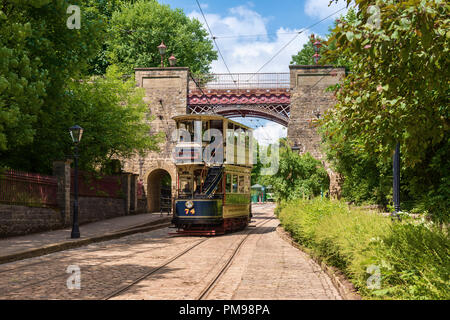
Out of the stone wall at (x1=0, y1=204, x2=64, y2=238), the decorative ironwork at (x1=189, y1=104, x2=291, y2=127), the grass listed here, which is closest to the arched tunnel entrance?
the decorative ironwork at (x1=189, y1=104, x2=291, y2=127)

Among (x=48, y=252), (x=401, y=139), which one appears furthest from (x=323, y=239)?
(x=48, y=252)

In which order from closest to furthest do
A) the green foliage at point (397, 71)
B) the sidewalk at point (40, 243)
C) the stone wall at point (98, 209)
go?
the green foliage at point (397, 71) < the sidewalk at point (40, 243) < the stone wall at point (98, 209)

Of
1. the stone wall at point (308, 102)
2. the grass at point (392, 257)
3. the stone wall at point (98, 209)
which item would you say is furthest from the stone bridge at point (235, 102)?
the grass at point (392, 257)

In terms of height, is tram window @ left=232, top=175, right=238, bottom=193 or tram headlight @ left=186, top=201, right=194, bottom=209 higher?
tram window @ left=232, top=175, right=238, bottom=193

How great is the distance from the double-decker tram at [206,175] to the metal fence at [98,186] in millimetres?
6240

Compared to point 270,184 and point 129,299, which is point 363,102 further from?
point 270,184

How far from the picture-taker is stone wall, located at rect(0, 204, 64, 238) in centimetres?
1775

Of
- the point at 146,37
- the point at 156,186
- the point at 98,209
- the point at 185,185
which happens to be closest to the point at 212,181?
the point at 185,185

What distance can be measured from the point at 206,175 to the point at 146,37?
33.2m

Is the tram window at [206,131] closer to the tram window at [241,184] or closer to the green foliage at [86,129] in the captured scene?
the tram window at [241,184]

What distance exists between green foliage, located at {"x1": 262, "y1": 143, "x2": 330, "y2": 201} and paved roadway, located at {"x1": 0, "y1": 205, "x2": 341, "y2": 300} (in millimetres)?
8747

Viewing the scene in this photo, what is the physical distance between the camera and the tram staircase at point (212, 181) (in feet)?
68.4

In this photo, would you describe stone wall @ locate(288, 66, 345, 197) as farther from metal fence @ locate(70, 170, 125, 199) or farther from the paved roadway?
the paved roadway
